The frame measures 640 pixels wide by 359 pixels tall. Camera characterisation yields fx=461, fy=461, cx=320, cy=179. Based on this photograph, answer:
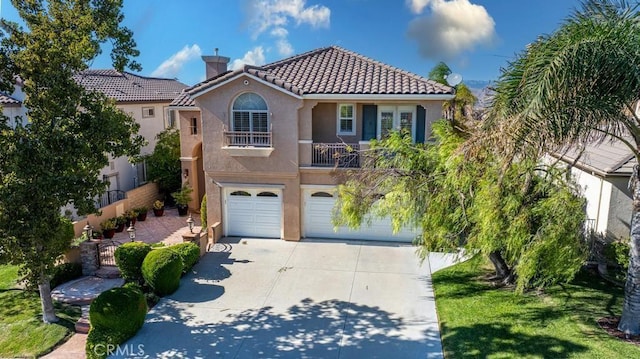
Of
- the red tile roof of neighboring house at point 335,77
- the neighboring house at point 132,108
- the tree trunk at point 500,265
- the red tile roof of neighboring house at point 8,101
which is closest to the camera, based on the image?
the tree trunk at point 500,265

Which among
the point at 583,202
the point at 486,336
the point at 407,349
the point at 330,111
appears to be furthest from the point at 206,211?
the point at 583,202

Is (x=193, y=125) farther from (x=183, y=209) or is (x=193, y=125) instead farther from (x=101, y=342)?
(x=101, y=342)

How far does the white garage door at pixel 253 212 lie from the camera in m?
20.5

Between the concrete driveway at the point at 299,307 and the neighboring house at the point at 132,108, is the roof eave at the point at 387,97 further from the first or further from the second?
the neighboring house at the point at 132,108

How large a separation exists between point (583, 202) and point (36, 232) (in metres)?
14.9

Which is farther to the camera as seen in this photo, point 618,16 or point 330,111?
point 330,111

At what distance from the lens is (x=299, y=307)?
1424 centimetres

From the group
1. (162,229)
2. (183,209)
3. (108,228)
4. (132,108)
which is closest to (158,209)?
(183,209)

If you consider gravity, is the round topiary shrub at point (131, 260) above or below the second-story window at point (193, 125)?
below

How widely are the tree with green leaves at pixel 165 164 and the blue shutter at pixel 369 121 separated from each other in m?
12.3

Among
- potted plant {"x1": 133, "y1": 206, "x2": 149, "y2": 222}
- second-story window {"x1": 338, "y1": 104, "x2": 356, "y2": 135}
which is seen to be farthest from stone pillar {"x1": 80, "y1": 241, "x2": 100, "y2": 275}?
second-story window {"x1": 338, "y1": 104, "x2": 356, "y2": 135}

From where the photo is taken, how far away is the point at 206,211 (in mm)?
21094

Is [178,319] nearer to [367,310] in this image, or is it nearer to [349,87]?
[367,310]

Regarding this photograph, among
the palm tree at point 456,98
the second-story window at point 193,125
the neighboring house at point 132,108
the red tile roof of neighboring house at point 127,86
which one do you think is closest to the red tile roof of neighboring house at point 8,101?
the neighboring house at point 132,108
